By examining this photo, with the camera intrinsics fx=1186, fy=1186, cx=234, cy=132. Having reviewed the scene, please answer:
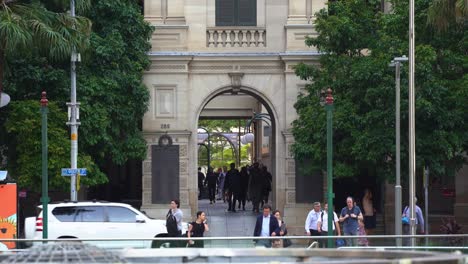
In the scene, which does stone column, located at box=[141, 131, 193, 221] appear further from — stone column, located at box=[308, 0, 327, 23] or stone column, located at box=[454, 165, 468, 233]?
stone column, located at box=[454, 165, 468, 233]

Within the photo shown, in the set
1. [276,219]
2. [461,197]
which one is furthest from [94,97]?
[461,197]

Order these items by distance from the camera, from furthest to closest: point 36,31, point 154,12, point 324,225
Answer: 1. point 154,12
2. point 36,31
3. point 324,225

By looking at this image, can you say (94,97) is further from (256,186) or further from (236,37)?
(256,186)

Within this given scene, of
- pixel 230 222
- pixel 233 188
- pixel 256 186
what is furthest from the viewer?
pixel 233 188

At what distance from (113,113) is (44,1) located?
17.6ft

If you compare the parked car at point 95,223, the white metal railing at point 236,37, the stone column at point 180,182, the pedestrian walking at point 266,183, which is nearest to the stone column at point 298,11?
the white metal railing at point 236,37

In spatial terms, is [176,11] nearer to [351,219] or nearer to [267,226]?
[351,219]

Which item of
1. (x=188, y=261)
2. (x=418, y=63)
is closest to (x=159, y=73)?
(x=418, y=63)

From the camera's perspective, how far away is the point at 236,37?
42562 mm

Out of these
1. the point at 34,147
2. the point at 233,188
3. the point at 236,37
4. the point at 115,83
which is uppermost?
the point at 236,37

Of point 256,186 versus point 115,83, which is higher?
point 115,83

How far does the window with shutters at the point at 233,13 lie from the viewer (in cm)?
4253

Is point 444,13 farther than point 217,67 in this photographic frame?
No

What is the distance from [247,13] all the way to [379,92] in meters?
7.68
